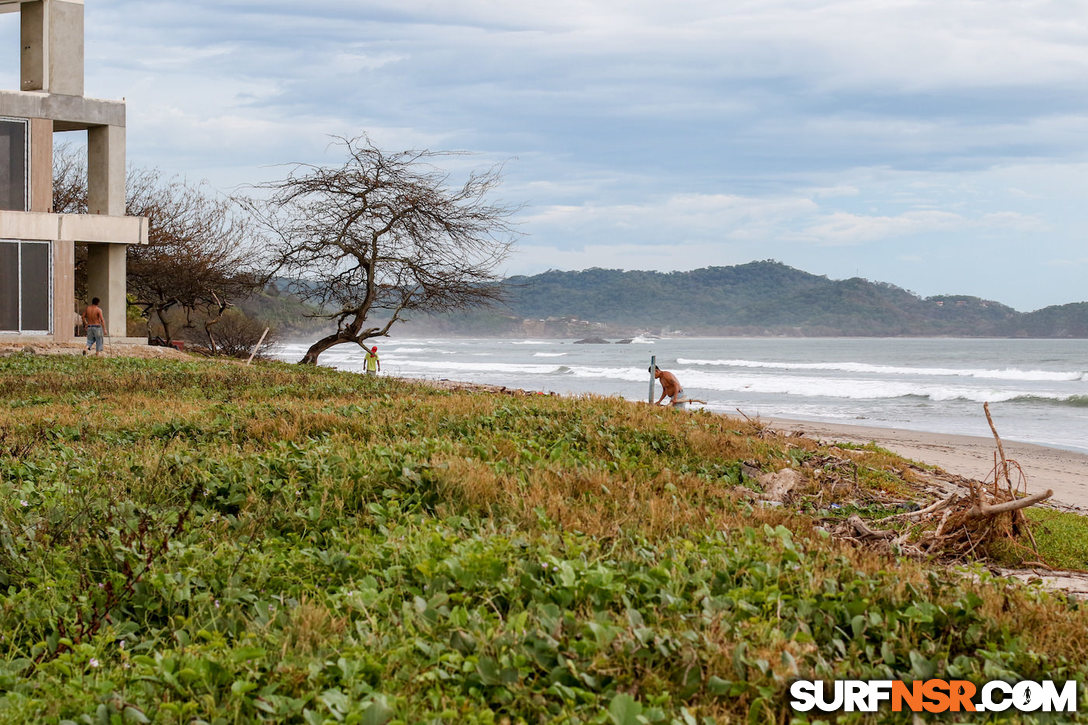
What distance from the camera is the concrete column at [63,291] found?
2884 cm

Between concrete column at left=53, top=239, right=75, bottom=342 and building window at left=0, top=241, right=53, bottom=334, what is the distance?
165mm

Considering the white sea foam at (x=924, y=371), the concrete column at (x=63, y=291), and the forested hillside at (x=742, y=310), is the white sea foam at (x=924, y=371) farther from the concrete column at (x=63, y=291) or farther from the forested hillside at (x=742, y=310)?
the forested hillside at (x=742, y=310)

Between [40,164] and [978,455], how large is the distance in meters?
27.2

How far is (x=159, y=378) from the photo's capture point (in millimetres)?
15930

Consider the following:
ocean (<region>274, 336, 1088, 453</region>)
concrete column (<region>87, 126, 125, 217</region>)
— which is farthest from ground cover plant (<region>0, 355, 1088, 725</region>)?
concrete column (<region>87, 126, 125, 217</region>)

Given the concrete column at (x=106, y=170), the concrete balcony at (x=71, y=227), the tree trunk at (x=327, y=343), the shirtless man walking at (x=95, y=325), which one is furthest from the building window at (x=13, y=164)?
the tree trunk at (x=327, y=343)

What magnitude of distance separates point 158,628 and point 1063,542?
7.08 meters

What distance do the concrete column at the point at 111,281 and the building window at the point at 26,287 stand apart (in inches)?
87.0

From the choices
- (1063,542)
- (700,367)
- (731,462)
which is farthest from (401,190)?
(700,367)

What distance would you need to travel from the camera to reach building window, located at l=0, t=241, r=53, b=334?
92.3 feet

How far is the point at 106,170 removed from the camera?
30.4 m

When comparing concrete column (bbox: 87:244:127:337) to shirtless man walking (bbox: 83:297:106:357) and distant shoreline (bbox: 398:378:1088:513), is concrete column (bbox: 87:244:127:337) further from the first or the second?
distant shoreline (bbox: 398:378:1088:513)

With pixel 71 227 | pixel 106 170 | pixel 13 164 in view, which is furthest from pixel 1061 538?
pixel 106 170

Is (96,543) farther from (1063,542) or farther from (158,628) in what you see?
(1063,542)
